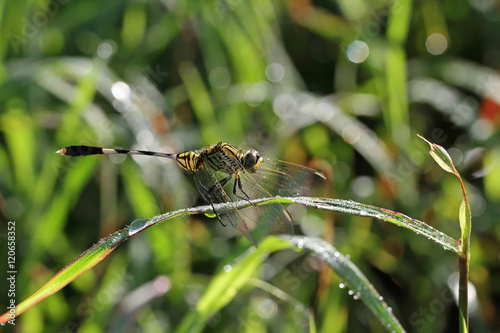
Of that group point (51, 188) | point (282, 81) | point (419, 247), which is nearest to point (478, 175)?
point (419, 247)

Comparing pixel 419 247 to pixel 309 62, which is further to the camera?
pixel 309 62

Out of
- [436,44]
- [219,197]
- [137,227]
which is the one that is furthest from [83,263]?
[436,44]

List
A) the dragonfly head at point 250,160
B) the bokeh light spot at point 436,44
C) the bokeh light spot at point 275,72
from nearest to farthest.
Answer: the dragonfly head at point 250,160 → the bokeh light spot at point 275,72 → the bokeh light spot at point 436,44

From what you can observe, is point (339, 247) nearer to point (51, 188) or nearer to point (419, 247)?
point (419, 247)

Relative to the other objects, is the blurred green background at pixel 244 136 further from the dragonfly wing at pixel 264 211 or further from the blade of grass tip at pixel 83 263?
the blade of grass tip at pixel 83 263

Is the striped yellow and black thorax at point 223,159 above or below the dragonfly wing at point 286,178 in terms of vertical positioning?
above

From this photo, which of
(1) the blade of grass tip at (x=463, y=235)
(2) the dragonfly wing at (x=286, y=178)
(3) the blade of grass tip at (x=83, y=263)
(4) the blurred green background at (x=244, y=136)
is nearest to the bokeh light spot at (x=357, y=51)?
(4) the blurred green background at (x=244, y=136)

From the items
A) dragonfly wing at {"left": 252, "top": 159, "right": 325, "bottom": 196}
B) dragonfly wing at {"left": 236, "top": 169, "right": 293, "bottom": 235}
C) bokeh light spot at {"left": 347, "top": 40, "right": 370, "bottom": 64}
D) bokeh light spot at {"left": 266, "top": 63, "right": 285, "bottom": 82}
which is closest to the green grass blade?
dragonfly wing at {"left": 236, "top": 169, "right": 293, "bottom": 235}

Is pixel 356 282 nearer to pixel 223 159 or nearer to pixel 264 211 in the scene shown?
pixel 264 211
